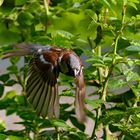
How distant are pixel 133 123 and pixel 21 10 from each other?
418 millimetres

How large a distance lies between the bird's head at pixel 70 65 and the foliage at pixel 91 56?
1.7 inches

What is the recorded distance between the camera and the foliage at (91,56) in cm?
95

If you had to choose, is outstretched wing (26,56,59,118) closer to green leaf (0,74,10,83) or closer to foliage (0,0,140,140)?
foliage (0,0,140,140)

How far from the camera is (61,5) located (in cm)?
126

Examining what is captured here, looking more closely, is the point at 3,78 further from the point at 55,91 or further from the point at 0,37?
the point at 55,91

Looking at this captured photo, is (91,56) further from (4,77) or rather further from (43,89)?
(4,77)

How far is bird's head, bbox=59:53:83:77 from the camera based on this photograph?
869mm

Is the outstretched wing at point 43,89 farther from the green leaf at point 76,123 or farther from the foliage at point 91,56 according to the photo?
the green leaf at point 76,123

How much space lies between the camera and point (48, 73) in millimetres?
932

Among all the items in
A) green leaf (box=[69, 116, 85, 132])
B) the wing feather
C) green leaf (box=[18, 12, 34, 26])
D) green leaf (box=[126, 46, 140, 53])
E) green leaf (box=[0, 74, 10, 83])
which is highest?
green leaf (box=[126, 46, 140, 53])

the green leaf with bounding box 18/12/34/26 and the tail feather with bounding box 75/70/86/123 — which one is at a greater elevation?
the green leaf with bounding box 18/12/34/26

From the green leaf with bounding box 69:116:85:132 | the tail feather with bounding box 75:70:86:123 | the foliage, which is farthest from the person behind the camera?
the green leaf with bounding box 69:116:85:132

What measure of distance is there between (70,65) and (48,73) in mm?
72

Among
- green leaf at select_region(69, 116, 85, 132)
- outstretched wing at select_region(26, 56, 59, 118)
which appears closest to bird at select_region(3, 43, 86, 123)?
outstretched wing at select_region(26, 56, 59, 118)
